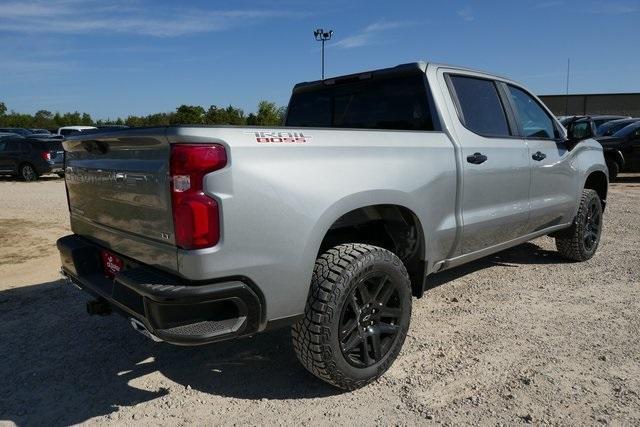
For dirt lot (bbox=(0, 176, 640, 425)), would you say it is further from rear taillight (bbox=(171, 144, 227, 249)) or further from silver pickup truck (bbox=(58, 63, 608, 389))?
rear taillight (bbox=(171, 144, 227, 249))

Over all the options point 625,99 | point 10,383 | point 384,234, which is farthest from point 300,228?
point 625,99

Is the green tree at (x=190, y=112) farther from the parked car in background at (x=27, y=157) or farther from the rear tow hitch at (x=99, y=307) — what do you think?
the rear tow hitch at (x=99, y=307)

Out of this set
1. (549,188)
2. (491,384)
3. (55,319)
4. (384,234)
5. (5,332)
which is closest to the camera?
(491,384)

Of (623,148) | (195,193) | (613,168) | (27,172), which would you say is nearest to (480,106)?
(195,193)

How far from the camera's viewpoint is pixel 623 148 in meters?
13.0

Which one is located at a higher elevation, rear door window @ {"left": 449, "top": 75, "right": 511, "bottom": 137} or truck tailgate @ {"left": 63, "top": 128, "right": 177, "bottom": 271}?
rear door window @ {"left": 449, "top": 75, "right": 511, "bottom": 137}

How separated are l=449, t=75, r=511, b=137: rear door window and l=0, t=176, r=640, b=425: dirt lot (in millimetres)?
1479

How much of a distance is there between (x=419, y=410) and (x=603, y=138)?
12.8 meters

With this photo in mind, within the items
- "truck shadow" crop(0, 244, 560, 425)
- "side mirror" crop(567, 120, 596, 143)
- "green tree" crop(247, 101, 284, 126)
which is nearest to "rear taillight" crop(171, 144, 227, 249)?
"truck shadow" crop(0, 244, 560, 425)

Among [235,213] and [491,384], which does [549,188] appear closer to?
[491,384]

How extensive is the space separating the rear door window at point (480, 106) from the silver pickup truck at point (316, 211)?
0.05 feet

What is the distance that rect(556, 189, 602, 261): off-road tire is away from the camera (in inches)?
209

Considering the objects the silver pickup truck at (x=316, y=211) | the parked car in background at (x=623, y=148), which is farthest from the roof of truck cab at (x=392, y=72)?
the parked car in background at (x=623, y=148)

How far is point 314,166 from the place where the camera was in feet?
8.53
